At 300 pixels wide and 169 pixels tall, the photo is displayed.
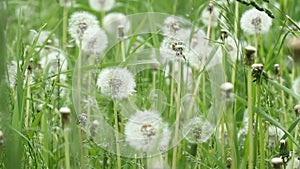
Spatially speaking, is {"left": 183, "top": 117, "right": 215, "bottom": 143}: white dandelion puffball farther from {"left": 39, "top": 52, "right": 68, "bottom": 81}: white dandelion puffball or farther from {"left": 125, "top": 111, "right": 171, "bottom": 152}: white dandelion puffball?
{"left": 39, "top": 52, "right": 68, "bottom": 81}: white dandelion puffball

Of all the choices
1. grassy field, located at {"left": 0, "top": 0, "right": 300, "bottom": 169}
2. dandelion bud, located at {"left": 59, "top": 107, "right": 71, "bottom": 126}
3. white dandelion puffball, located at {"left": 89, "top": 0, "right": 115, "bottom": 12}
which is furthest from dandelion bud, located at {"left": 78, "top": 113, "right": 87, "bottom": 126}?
white dandelion puffball, located at {"left": 89, "top": 0, "right": 115, "bottom": 12}

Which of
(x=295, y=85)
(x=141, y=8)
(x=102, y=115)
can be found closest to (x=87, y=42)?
(x=102, y=115)

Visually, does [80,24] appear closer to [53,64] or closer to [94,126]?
[53,64]

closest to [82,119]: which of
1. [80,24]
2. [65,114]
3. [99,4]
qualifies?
[65,114]

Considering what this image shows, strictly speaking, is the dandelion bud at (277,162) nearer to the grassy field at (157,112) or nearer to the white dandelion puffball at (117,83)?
the grassy field at (157,112)

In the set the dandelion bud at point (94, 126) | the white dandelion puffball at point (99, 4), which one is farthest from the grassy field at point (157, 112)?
the white dandelion puffball at point (99, 4)
